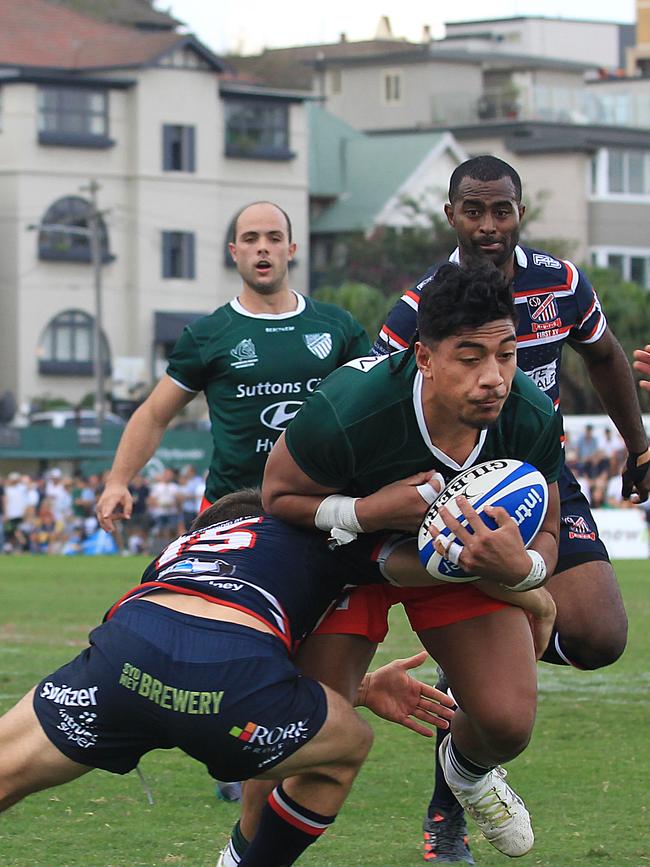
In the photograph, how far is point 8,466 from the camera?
108 feet

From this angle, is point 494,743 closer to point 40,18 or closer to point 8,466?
point 8,466

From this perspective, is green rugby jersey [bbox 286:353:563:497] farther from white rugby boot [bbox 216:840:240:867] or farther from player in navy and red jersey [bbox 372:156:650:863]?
white rugby boot [bbox 216:840:240:867]

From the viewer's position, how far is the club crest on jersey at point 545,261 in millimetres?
6645

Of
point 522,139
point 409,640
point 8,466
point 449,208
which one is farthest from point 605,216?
point 449,208

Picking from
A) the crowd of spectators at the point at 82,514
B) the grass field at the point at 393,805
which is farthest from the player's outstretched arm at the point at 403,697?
the crowd of spectators at the point at 82,514

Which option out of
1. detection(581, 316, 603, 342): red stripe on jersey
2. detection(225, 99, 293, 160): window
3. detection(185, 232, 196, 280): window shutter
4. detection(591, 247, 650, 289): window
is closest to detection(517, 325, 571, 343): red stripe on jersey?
detection(581, 316, 603, 342): red stripe on jersey

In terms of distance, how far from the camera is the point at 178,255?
57.9 meters

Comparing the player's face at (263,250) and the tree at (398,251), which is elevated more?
the tree at (398,251)

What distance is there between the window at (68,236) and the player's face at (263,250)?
4713 cm

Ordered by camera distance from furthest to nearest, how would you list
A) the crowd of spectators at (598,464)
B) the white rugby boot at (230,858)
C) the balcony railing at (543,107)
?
the balcony railing at (543,107)
the crowd of spectators at (598,464)
the white rugby boot at (230,858)

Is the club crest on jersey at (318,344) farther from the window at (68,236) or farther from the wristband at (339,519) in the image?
the window at (68,236)

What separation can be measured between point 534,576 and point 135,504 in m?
23.0

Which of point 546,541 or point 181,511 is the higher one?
point 546,541

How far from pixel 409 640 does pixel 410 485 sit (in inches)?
344
